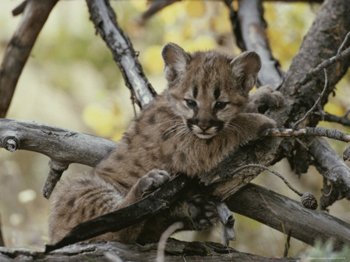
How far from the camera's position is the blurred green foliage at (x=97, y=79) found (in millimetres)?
9258

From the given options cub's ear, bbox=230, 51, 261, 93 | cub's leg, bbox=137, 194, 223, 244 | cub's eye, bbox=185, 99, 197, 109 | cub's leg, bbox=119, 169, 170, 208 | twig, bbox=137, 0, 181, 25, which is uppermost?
twig, bbox=137, 0, 181, 25

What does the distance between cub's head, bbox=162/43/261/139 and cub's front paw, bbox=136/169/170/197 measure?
1.22 feet

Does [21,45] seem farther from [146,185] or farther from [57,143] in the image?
[146,185]

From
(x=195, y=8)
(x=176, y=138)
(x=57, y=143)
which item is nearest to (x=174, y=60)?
(x=176, y=138)

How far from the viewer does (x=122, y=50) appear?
715 centimetres

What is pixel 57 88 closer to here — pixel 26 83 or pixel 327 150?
pixel 26 83

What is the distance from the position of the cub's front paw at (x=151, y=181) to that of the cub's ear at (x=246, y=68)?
2.88 feet

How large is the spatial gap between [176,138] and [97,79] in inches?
302

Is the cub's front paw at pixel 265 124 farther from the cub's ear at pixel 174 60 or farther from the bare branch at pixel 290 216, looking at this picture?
the cub's ear at pixel 174 60

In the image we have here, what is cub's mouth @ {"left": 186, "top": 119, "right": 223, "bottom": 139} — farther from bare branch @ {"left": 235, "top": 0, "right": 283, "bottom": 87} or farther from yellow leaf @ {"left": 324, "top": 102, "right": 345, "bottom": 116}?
yellow leaf @ {"left": 324, "top": 102, "right": 345, "bottom": 116}

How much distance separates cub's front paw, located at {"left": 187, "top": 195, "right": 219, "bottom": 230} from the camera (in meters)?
5.56

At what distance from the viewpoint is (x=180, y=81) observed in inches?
231

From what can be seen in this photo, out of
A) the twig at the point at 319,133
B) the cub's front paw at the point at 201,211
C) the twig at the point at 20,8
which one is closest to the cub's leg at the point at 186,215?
A: the cub's front paw at the point at 201,211

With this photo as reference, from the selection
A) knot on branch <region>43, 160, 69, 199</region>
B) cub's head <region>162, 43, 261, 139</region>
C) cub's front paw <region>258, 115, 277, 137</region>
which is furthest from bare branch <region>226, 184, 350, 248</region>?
knot on branch <region>43, 160, 69, 199</region>
